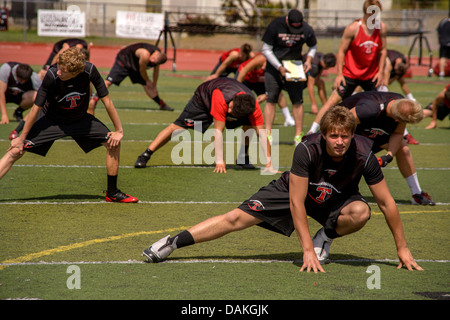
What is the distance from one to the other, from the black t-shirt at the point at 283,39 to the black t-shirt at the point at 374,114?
383 centimetres

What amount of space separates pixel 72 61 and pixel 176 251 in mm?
2177

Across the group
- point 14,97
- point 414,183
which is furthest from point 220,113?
point 14,97

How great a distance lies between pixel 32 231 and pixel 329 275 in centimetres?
276

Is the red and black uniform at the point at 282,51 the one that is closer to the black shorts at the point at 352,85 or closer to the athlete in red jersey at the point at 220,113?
the black shorts at the point at 352,85

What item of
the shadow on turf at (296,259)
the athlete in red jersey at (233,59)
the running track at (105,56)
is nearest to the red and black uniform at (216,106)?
the shadow on turf at (296,259)

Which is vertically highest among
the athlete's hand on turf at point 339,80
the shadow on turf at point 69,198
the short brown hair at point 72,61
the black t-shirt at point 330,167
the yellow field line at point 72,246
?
the short brown hair at point 72,61

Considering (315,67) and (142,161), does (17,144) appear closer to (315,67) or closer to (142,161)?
(142,161)

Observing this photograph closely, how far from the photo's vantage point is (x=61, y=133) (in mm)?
6812

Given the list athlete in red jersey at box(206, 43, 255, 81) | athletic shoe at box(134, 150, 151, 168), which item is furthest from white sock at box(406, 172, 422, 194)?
athlete in red jersey at box(206, 43, 255, 81)

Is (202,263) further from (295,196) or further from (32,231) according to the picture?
(32,231)

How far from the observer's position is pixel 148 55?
1406cm

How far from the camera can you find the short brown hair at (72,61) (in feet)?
20.7

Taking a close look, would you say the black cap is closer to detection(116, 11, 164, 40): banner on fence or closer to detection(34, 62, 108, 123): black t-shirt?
detection(34, 62, 108, 123): black t-shirt

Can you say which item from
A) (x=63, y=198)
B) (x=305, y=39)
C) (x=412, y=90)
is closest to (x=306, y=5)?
(x=412, y=90)
